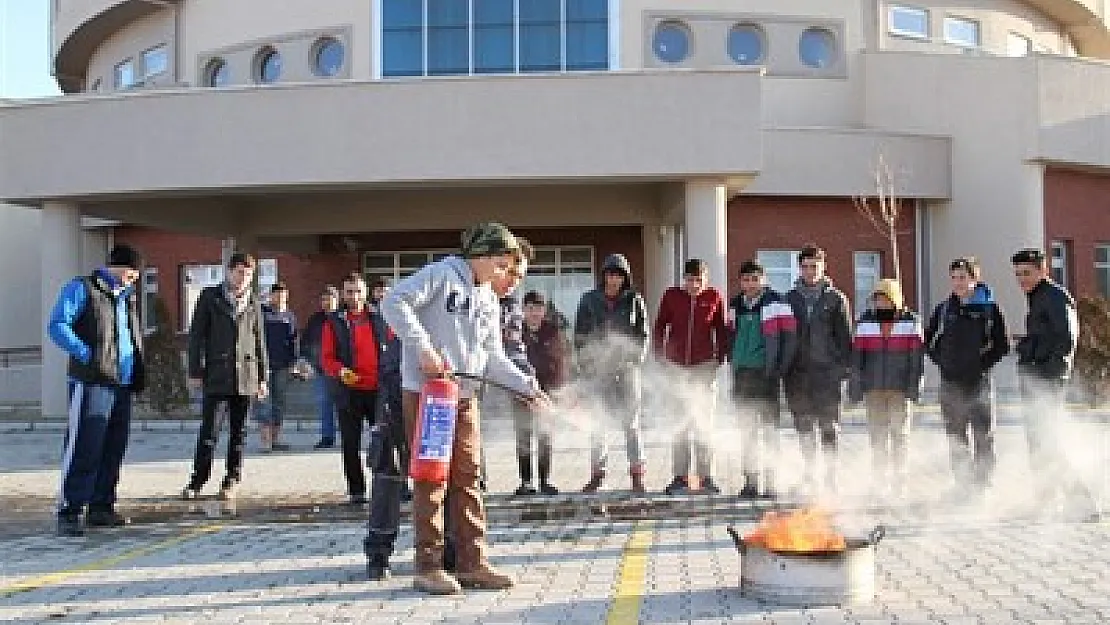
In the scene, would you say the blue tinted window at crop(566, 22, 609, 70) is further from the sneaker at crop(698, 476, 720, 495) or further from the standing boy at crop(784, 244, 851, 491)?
the sneaker at crop(698, 476, 720, 495)

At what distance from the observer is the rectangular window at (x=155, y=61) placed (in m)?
29.8

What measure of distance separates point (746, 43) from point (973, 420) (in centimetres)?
1832

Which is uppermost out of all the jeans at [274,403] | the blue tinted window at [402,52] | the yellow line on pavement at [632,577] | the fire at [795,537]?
the blue tinted window at [402,52]

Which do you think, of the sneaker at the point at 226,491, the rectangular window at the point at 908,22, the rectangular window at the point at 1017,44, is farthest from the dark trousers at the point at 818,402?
the rectangular window at the point at 1017,44

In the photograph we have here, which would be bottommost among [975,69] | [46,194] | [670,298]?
[670,298]

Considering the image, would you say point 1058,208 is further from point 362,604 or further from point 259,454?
point 362,604

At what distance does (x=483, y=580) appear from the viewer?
664cm

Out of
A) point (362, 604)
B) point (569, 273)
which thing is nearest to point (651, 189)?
point (569, 273)

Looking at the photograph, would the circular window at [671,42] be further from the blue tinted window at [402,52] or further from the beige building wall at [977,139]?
the blue tinted window at [402,52]

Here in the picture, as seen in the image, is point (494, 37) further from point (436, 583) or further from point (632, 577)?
point (436, 583)

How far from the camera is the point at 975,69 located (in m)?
25.1

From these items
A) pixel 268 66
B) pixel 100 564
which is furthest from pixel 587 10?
pixel 100 564

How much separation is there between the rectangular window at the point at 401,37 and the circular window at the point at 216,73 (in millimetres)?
4660

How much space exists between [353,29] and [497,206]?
5798 millimetres
